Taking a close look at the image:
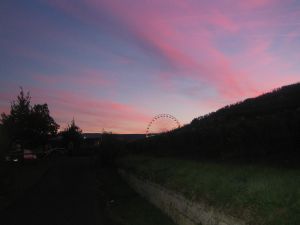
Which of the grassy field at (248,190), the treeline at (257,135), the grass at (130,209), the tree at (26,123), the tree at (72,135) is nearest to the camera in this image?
the grassy field at (248,190)

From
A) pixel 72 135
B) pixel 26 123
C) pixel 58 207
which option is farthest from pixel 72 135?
pixel 58 207

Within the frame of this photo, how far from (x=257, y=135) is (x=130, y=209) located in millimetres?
5482

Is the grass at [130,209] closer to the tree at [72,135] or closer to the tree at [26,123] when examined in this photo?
the tree at [26,123]

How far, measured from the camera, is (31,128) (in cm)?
7262

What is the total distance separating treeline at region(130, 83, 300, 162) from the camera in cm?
1697

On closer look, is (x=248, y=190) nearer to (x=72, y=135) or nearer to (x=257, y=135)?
(x=257, y=135)

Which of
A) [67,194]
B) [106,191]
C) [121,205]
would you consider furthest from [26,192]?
[121,205]

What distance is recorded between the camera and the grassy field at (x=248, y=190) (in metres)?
9.95

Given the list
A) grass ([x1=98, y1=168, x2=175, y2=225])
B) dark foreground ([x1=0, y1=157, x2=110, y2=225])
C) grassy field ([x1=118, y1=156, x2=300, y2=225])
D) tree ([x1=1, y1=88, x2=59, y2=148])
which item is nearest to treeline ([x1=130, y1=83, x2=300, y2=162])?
grassy field ([x1=118, y1=156, x2=300, y2=225])

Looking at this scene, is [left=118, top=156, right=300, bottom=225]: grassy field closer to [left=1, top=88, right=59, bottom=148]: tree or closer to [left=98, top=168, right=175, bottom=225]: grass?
[left=98, top=168, right=175, bottom=225]: grass

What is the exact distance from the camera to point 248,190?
11.8 metres

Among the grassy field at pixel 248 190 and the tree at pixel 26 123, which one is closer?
the grassy field at pixel 248 190

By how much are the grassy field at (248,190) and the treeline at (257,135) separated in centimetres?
187

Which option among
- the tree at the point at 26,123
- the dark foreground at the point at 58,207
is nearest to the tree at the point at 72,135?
the tree at the point at 26,123
